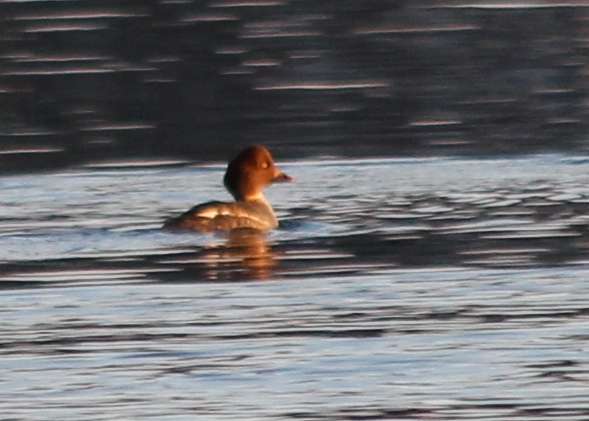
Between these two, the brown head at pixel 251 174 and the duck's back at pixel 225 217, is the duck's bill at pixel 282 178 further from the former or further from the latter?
the duck's back at pixel 225 217

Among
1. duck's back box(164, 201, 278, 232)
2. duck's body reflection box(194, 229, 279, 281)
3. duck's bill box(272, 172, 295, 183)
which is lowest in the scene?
duck's body reflection box(194, 229, 279, 281)

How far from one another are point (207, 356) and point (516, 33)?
57.9 feet

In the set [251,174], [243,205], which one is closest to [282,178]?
[251,174]

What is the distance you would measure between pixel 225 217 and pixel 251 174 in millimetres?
1250

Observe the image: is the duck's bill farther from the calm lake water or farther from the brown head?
the calm lake water

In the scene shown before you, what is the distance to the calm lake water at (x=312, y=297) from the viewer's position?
1011cm

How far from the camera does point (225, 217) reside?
53.3 feet

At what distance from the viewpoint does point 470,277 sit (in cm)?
1334

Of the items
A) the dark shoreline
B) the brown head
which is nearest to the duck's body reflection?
the brown head

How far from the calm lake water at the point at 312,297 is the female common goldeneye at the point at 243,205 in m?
0.14

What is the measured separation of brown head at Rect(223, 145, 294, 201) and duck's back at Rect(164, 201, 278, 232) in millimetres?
550

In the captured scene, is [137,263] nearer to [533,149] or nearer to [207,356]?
[207,356]

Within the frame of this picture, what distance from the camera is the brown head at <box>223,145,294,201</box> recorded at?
57.0ft

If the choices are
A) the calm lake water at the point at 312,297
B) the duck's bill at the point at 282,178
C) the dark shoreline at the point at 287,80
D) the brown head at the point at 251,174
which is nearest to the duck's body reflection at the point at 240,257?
the calm lake water at the point at 312,297
